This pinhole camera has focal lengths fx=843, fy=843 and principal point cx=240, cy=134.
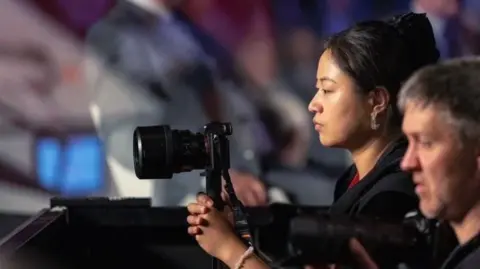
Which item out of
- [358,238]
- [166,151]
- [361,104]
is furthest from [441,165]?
[166,151]

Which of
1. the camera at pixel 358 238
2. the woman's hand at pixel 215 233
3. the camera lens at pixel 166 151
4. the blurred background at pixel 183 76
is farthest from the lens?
the blurred background at pixel 183 76

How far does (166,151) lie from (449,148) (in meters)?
0.65

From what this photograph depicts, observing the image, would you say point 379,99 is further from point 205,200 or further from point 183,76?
point 183,76

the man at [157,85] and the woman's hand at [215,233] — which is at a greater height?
the man at [157,85]

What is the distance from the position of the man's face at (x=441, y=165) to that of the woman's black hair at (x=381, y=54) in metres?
0.34

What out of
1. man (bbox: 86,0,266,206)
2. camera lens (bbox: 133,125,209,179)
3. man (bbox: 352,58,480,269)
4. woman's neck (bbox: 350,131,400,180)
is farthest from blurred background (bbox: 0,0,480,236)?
man (bbox: 352,58,480,269)

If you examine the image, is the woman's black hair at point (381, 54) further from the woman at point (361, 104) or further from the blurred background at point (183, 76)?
the blurred background at point (183, 76)

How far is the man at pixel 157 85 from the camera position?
246cm

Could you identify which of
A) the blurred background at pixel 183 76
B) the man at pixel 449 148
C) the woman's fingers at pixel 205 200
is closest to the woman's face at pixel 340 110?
the woman's fingers at pixel 205 200

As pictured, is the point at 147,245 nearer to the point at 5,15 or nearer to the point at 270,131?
the point at 270,131

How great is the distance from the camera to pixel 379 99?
4.49ft

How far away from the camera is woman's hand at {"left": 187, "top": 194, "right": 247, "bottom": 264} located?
1319mm

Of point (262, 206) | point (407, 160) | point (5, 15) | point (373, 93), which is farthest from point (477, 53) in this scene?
point (407, 160)

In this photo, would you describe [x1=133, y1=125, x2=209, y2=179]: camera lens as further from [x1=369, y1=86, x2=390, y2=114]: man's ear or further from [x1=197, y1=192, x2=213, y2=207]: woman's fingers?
[x1=369, y1=86, x2=390, y2=114]: man's ear
